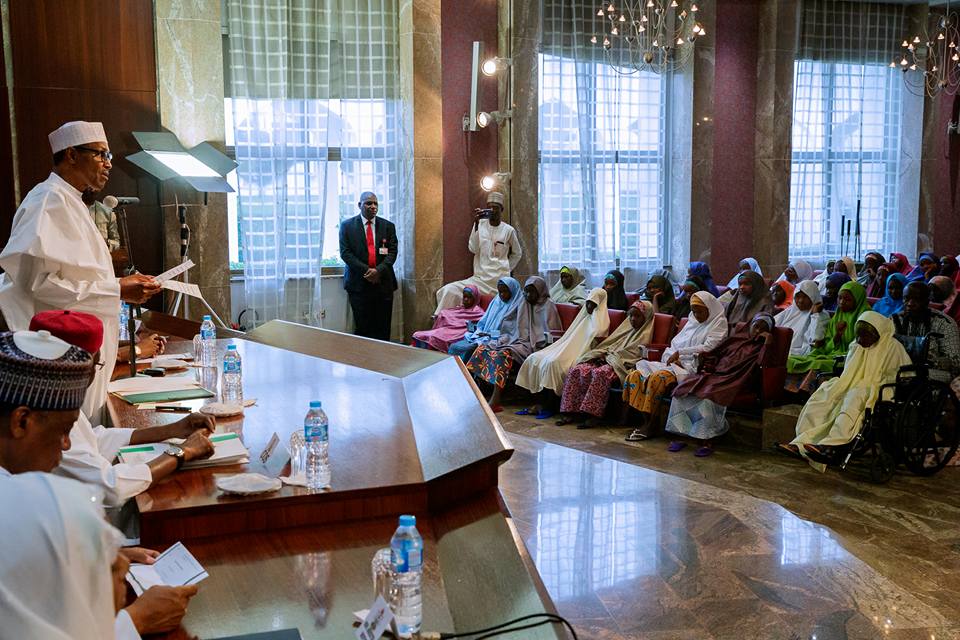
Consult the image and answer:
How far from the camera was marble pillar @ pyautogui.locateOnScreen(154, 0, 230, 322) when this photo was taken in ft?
25.1

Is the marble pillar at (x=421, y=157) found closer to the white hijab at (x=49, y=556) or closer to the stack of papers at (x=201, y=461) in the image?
the stack of papers at (x=201, y=461)

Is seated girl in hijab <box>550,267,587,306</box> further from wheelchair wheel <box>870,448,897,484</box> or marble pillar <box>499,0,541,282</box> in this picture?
wheelchair wheel <box>870,448,897,484</box>

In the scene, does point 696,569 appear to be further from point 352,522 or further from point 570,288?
point 570,288

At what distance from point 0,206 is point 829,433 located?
19.5 feet

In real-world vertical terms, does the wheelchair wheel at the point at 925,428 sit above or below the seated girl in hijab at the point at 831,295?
below

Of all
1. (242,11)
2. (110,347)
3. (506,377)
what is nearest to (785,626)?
(110,347)

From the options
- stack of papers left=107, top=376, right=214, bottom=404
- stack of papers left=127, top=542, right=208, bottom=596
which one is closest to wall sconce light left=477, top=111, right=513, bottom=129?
stack of papers left=107, top=376, right=214, bottom=404

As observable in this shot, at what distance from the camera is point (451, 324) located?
838cm

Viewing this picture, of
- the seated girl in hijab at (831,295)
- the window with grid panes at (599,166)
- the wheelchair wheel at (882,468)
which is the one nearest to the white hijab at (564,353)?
the seated girl in hijab at (831,295)

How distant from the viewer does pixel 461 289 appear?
891 centimetres

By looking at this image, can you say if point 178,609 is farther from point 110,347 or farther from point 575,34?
point 575,34

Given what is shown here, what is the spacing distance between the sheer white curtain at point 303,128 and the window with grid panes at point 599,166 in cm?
168

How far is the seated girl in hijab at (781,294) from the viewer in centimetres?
823

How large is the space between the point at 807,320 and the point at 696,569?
142 inches
